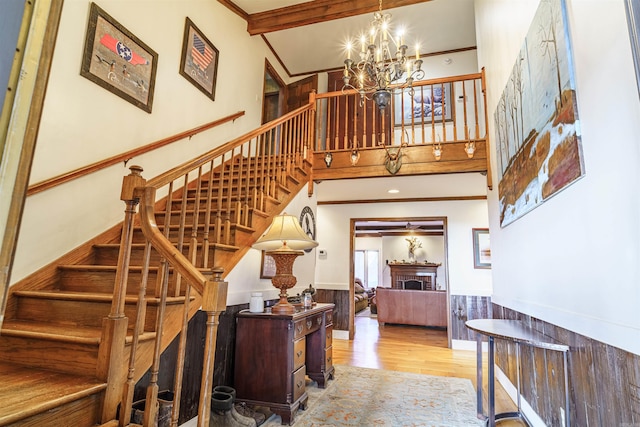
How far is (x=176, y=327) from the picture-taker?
6.03ft

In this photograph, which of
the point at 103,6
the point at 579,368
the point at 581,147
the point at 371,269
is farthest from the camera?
the point at 371,269

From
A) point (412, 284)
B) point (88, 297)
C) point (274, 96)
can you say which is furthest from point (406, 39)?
point (412, 284)

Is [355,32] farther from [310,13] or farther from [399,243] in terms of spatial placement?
[399,243]

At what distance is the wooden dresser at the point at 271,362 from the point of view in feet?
8.11

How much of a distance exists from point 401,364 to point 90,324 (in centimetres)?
352

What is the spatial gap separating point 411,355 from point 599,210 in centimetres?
389

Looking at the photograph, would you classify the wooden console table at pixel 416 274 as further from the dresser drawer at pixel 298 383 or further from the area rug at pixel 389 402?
the dresser drawer at pixel 298 383

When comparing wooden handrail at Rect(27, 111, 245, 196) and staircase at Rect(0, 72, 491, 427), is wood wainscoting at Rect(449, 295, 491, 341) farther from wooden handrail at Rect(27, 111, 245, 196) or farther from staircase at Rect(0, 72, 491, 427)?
wooden handrail at Rect(27, 111, 245, 196)

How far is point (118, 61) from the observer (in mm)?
2910

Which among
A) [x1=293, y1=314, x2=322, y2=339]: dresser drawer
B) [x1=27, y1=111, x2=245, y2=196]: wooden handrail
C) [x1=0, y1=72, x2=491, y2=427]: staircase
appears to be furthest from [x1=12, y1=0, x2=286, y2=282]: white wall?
[x1=293, y1=314, x2=322, y2=339]: dresser drawer

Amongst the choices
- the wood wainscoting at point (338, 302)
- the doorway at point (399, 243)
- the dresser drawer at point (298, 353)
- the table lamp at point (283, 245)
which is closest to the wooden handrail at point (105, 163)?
the table lamp at point (283, 245)

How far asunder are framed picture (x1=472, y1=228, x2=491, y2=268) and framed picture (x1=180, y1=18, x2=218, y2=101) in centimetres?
446

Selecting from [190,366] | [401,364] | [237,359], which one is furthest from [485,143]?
[190,366]

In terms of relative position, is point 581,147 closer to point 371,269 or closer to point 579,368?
point 579,368
